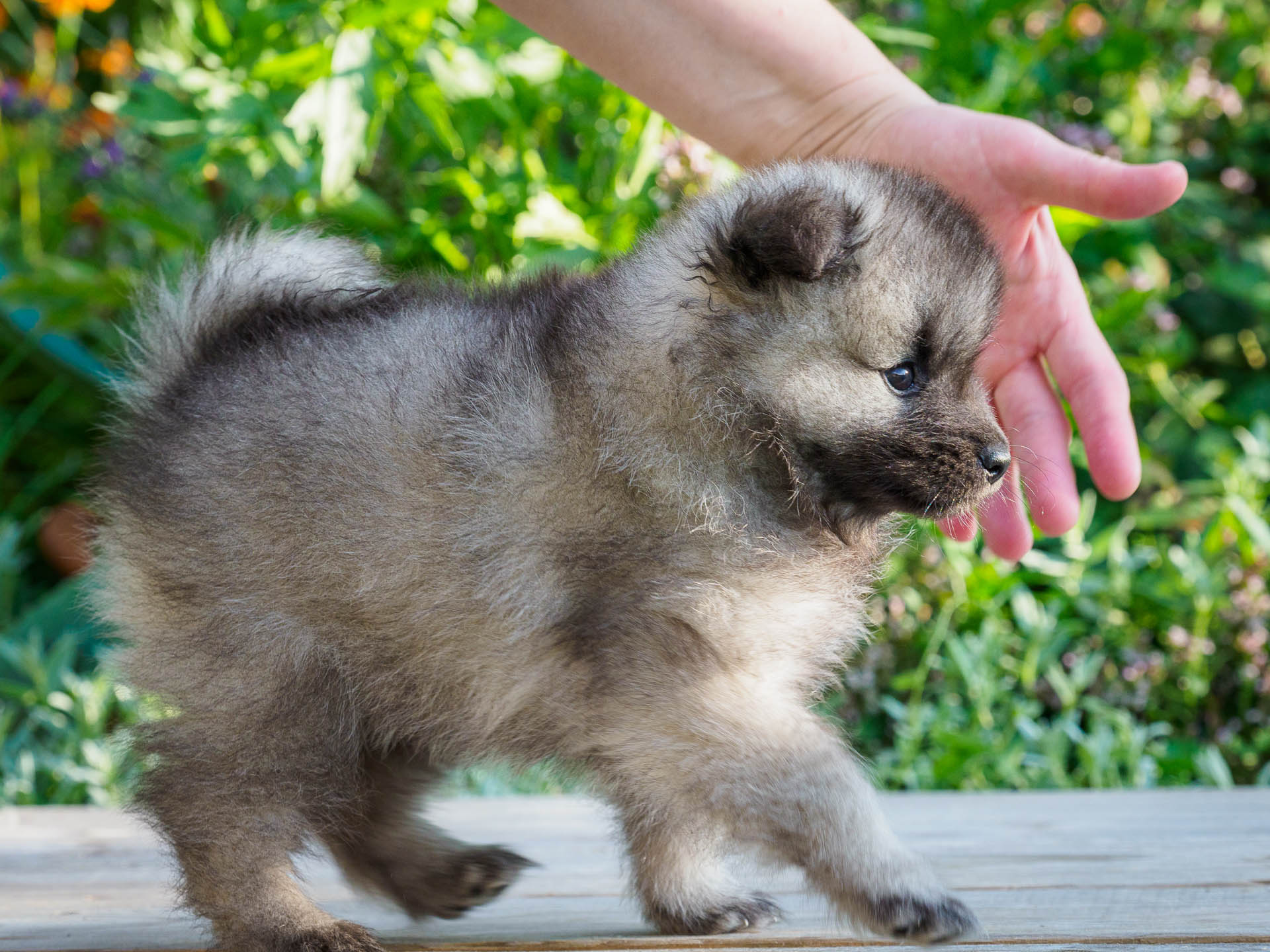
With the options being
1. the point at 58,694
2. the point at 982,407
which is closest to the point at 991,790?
the point at 982,407

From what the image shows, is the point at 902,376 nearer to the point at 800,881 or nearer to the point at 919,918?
the point at 919,918

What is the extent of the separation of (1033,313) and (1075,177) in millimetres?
408

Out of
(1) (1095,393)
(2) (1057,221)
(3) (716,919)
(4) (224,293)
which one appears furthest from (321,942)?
(2) (1057,221)

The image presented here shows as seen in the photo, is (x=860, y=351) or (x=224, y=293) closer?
(x=860, y=351)

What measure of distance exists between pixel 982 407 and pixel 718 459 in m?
0.45

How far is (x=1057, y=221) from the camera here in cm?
351

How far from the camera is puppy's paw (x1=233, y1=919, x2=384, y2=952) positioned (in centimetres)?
199

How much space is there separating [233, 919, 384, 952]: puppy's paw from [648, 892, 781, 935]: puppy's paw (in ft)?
1.67

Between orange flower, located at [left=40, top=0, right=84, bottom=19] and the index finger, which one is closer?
the index finger

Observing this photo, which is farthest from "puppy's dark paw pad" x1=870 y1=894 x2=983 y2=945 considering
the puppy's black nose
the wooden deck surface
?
the puppy's black nose

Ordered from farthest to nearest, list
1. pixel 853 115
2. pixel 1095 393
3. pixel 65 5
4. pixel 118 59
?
pixel 118 59 → pixel 65 5 → pixel 853 115 → pixel 1095 393

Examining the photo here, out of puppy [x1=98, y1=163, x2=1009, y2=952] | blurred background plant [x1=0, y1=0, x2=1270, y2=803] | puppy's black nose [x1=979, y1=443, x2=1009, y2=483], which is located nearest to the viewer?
puppy [x1=98, y1=163, x2=1009, y2=952]

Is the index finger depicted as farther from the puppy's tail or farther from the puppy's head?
the puppy's tail

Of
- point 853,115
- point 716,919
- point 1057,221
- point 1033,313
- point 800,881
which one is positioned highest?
point 853,115
